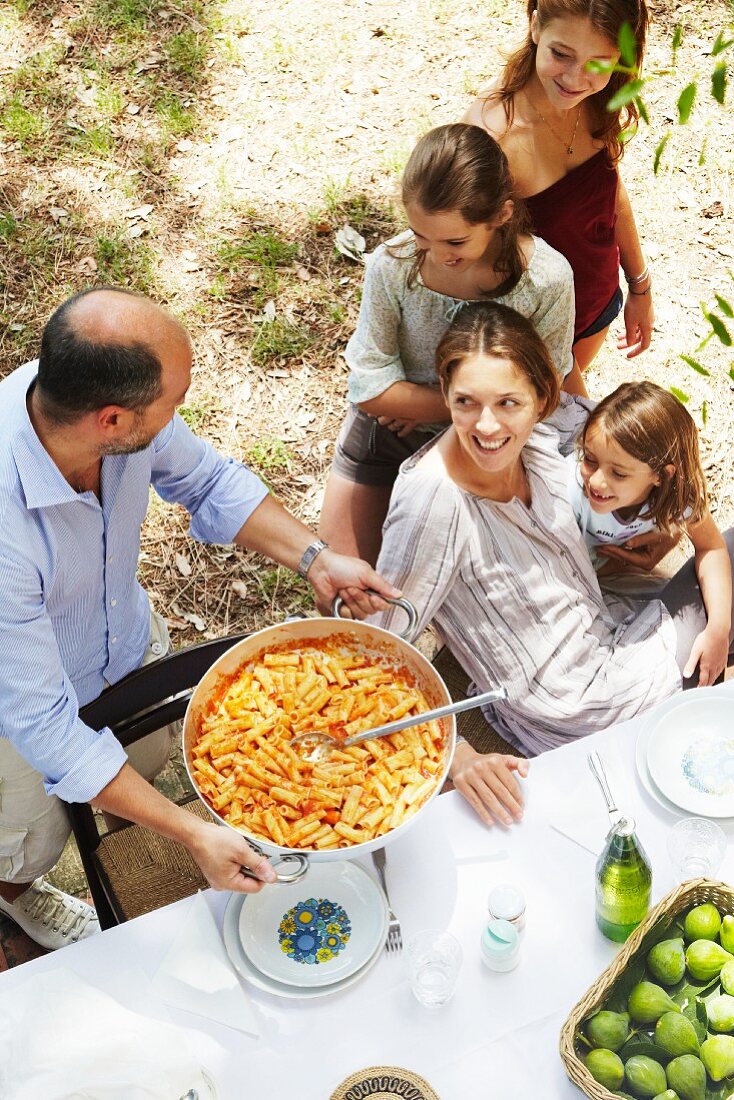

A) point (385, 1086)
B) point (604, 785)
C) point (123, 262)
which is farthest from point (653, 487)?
point (123, 262)

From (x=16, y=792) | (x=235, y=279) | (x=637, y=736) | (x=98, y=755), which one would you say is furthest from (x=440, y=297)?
(x=235, y=279)

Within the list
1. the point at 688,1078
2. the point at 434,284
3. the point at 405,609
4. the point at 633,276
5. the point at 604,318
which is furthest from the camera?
the point at 633,276

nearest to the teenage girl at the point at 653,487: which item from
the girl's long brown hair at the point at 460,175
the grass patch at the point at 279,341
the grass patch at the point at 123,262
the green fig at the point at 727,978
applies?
the girl's long brown hair at the point at 460,175

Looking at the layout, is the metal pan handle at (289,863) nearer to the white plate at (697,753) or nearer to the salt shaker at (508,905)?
the salt shaker at (508,905)

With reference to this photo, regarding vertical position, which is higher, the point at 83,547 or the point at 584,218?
the point at 584,218

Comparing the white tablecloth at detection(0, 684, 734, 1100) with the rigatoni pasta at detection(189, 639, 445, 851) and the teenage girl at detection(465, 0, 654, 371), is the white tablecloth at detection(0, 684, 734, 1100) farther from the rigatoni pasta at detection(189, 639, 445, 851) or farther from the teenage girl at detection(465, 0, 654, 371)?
the teenage girl at detection(465, 0, 654, 371)

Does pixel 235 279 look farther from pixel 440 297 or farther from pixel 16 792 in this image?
pixel 16 792

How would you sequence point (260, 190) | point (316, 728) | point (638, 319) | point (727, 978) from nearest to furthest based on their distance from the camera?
1. point (727, 978)
2. point (316, 728)
3. point (638, 319)
4. point (260, 190)

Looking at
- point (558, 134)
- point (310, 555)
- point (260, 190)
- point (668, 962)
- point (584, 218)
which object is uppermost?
point (558, 134)

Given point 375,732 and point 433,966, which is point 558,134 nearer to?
point 375,732

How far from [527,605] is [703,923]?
1.01 metres

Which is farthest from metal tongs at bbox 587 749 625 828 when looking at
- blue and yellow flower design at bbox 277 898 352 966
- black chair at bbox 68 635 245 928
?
black chair at bbox 68 635 245 928

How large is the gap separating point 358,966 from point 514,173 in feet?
6.49

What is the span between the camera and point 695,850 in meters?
1.97
